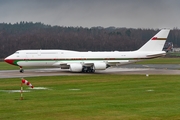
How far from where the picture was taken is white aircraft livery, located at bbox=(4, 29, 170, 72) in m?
54.5

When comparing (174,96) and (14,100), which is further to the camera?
(174,96)

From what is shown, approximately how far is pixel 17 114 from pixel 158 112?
6.34 m

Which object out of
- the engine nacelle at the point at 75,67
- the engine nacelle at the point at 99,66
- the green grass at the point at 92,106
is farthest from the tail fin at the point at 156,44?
the green grass at the point at 92,106

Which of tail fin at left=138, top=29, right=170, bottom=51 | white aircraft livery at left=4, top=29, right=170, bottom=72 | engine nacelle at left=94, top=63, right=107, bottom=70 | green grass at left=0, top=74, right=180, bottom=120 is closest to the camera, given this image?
green grass at left=0, top=74, right=180, bottom=120

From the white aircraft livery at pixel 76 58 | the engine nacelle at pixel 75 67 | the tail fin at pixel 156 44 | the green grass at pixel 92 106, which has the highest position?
the tail fin at pixel 156 44

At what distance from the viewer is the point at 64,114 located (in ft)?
61.1

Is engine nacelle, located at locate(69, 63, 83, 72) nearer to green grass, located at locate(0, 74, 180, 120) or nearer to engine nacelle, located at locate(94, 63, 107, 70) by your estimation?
engine nacelle, located at locate(94, 63, 107, 70)

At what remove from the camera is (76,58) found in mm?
55938

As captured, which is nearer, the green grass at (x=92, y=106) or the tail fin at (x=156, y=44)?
the green grass at (x=92, y=106)

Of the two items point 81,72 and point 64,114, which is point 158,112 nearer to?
point 64,114

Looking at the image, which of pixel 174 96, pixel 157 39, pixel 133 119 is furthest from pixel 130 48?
pixel 133 119

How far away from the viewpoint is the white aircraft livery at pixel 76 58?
5453 centimetres

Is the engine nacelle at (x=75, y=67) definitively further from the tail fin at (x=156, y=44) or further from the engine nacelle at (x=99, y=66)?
the tail fin at (x=156, y=44)

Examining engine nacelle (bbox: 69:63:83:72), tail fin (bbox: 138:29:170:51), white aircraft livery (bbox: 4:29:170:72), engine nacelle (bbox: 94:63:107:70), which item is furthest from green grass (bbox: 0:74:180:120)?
tail fin (bbox: 138:29:170:51)
